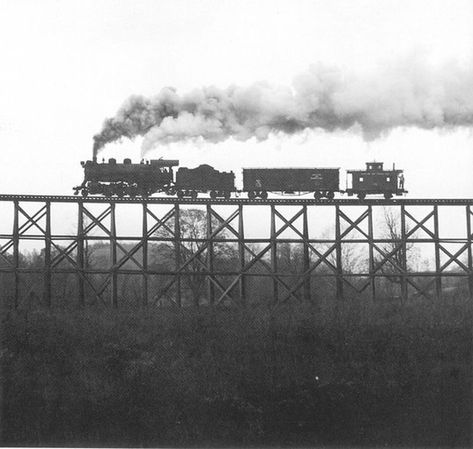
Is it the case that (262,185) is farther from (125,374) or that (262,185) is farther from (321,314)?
(125,374)

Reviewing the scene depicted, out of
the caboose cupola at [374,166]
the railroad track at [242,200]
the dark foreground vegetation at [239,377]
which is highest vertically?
the caboose cupola at [374,166]

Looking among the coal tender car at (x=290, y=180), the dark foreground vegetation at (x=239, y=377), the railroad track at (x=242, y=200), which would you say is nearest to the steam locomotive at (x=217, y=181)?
the coal tender car at (x=290, y=180)

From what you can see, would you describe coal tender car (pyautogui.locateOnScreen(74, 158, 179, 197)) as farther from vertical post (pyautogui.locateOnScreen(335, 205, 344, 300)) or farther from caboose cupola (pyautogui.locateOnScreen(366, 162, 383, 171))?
caboose cupola (pyautogui.locateOnScreen(366, 162, 383, 171))

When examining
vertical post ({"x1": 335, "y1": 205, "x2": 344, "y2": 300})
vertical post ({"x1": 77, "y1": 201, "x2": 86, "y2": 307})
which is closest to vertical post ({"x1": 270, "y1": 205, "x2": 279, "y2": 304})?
vertical post ({"x1": 335, "y1": 205, "x2": 344, "y2": 300})

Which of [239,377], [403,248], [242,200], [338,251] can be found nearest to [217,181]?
[242,200]

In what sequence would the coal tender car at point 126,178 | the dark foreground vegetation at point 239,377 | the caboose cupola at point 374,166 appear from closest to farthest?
the dark foreground vegetation at point 239,377
the coal tender car at point 126,178
the caboose cupola at point 374,166

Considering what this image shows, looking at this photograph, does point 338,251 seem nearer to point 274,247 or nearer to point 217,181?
point 274,247

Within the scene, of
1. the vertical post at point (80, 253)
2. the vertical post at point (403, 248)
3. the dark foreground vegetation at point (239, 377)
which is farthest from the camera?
the vertical post at point (403, 248)

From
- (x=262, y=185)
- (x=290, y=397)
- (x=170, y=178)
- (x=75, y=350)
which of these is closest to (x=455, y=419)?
(x=290, y=397)

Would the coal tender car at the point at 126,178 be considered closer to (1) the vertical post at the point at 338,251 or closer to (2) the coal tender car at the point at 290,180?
(2) the coal tender car at the point at 290,180
